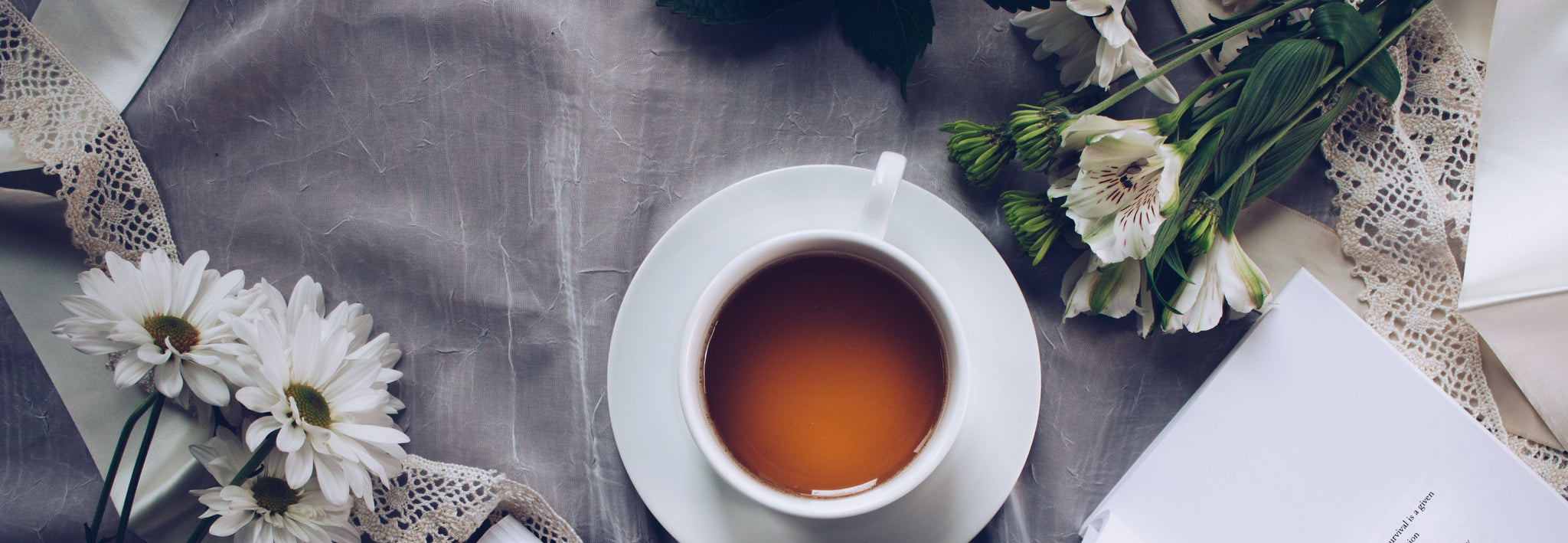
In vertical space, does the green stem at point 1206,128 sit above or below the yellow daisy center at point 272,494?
above

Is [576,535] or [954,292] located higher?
[954,292]

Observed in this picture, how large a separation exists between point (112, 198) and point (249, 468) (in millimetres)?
364

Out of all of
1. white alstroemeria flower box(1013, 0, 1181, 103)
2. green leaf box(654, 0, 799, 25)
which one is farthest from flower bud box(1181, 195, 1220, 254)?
green leaf box(654, 0, 799, 25)

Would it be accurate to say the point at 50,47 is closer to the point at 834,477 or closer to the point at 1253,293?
the point at 834,477

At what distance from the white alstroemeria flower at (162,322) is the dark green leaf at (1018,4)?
770 mm

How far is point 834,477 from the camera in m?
0.75

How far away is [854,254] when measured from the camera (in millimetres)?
659

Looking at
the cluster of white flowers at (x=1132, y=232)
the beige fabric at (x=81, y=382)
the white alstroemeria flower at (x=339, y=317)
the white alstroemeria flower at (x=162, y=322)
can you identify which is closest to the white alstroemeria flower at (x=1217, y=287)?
the cluster of white flowers at (x=1132, y=232)

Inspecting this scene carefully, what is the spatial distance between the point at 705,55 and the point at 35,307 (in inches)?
29.8

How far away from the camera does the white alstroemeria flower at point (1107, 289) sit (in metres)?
0.72

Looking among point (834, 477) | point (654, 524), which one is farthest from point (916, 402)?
point (654, 524)

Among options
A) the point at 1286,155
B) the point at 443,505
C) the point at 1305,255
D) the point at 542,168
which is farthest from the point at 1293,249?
the point at 443,505

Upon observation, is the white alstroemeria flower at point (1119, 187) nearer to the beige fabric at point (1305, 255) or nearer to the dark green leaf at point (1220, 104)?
the dark green leaf at point (1220, 104)

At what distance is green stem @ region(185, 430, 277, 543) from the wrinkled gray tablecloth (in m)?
0.14
